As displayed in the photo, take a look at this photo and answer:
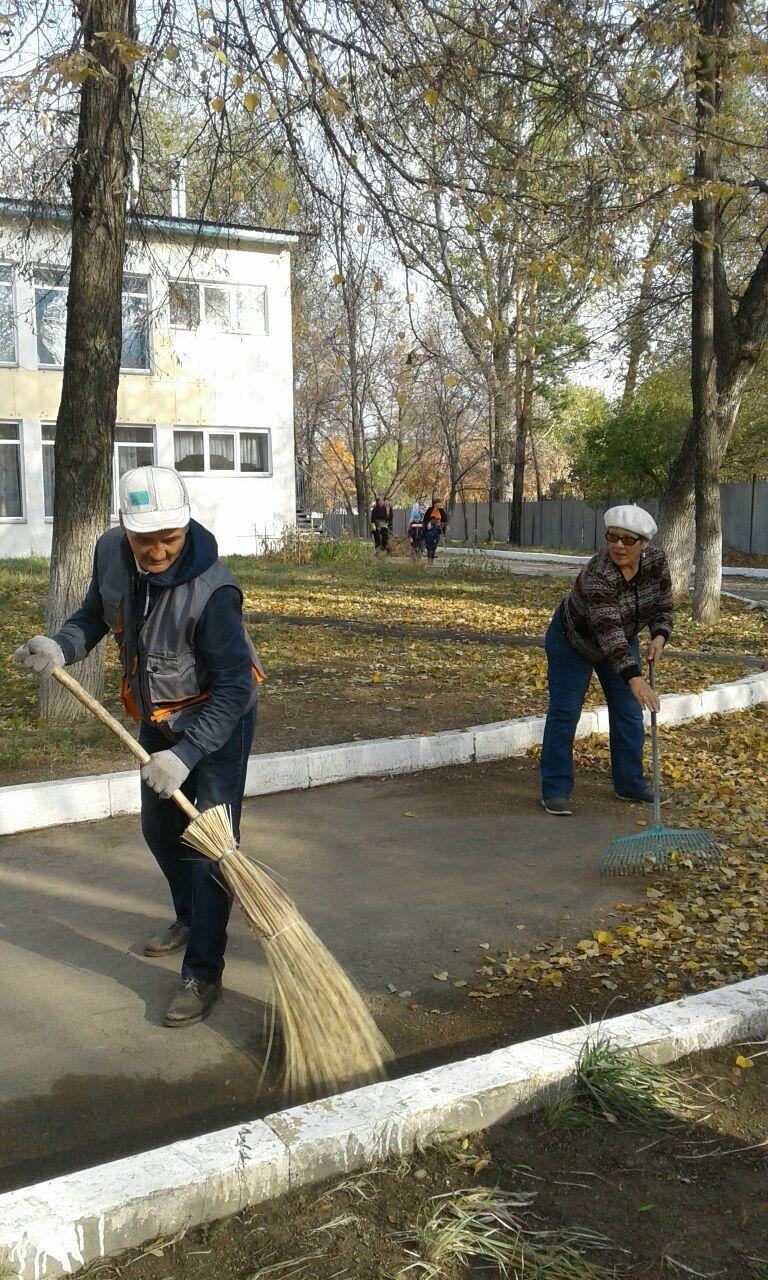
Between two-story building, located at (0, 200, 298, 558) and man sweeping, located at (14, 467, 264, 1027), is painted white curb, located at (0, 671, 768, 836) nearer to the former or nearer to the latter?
man sweeping, located at (14, 467, 264, 1027)

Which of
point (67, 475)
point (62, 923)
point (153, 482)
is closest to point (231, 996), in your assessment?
point (62, 923)

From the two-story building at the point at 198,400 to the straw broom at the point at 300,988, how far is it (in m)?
19.1

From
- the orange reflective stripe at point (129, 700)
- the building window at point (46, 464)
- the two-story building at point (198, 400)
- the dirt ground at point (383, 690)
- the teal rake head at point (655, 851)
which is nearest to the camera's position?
the orange reflective stripe at point (129, 700)

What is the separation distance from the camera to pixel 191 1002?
3648 mm

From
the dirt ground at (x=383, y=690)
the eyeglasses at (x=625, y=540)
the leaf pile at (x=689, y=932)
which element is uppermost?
the eyeglasses at (x=625, y=540)

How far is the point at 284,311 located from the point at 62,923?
21410mm

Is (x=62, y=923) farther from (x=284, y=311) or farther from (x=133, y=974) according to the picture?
(x=284, y=311)

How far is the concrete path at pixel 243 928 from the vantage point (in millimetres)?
3154

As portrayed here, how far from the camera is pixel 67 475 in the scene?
7.41 meters

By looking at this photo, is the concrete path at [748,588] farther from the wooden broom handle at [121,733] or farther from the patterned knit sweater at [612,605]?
the wooden broom handle at [121,733]

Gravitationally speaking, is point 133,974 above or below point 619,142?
below

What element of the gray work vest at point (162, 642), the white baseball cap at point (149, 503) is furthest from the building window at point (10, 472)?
the white baseball cap at point (149, 503)

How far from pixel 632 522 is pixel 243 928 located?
2923mm

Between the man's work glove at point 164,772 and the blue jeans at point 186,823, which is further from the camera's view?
the blue jeans at point 186,823
